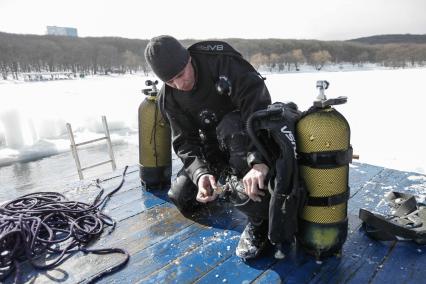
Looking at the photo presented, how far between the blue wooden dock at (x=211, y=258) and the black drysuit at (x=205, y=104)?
0.93 feet

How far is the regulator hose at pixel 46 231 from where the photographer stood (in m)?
2.04

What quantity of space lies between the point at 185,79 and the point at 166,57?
213 millimetres

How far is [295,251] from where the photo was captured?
6.68ft

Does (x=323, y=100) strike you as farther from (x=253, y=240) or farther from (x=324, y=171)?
(x=253, y=240)

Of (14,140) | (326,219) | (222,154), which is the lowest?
(14,140)

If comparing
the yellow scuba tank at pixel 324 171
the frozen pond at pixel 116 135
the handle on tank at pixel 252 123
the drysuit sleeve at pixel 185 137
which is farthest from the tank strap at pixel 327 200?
the frozen pond at pixel 116 135

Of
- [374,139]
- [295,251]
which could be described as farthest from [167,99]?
[374,139]

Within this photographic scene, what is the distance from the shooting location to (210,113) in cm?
238

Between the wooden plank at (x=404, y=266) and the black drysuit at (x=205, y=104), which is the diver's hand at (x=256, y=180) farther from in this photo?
the wooden plank at (x=404, y=266)

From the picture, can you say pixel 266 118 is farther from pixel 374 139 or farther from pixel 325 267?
pixel 374 139

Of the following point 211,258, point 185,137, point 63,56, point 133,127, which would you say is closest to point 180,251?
point 211,258

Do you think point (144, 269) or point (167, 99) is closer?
point (144, 269)

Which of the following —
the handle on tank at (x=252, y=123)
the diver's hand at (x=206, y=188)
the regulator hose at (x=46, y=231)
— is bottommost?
the regulator hose at (x=46, y=231)

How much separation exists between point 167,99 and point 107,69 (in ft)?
210
